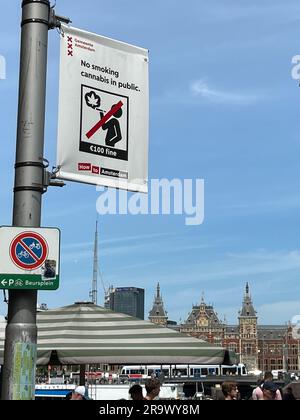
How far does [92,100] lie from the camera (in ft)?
18.6

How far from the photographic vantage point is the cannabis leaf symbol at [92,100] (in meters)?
5.64

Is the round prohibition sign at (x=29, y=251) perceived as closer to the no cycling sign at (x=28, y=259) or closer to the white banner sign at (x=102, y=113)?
the no cycling sign at (x=28, y=259)

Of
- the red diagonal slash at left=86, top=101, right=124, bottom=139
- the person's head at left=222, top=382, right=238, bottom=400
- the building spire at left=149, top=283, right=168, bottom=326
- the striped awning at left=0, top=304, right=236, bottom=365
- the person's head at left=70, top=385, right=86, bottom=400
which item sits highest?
the building spire at left=149, top=283, right=168, bottom=326

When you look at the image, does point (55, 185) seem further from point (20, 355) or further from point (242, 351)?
point (242, 351)

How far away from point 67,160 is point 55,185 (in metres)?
0.26

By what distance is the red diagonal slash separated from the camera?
5.59 m

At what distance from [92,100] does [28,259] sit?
5.06ft

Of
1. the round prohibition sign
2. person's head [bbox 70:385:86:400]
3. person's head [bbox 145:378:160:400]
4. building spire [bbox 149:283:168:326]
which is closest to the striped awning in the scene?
person's head [bbox 145:378:160:400]

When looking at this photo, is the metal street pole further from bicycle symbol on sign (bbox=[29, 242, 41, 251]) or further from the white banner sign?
the white banner sign

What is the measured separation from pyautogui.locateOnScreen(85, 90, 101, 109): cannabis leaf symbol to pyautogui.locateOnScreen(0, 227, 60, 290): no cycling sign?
122 cm

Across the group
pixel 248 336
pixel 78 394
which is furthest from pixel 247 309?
pixel 78 394

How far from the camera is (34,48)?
5348mm

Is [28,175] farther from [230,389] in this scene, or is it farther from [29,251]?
[230,389]
